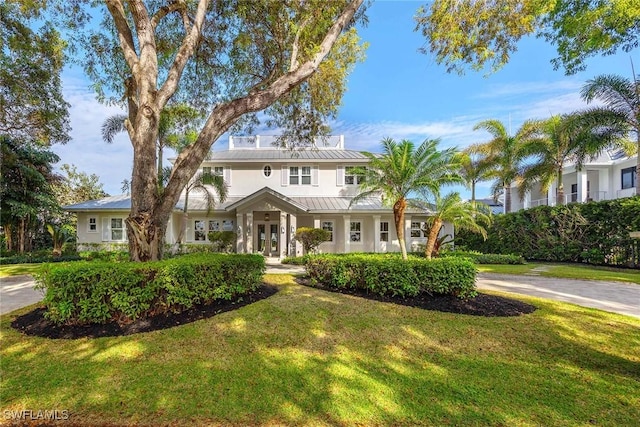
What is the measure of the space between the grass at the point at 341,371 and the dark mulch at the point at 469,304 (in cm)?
43

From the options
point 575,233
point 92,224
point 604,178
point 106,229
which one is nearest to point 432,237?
point 575,233

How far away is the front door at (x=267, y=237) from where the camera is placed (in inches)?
762

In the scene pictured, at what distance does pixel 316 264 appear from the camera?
8531 millimetres

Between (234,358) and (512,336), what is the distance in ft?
15.3

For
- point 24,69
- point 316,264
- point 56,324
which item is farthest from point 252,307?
point 24,69

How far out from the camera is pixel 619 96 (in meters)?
14.2

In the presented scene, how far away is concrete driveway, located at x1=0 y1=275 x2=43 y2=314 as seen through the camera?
7.29m

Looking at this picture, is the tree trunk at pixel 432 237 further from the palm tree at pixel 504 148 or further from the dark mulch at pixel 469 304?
the palm tree at pixel 504 148

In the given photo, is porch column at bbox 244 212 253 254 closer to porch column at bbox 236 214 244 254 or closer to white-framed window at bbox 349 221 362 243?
porch column at bbox 236 214 244 254

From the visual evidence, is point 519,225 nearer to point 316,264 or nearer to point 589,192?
point 589,192

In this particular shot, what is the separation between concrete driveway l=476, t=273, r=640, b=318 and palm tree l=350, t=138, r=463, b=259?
3.85 m

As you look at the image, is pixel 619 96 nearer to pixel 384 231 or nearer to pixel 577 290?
A: pixel 577 290

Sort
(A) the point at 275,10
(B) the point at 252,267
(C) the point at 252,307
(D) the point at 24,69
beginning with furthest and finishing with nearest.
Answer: (D) the point at 24,69 < (A) the point at 275,10 < (B) the point at 252,267 < (C) the point at 252,307

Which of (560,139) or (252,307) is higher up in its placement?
(560,139)
